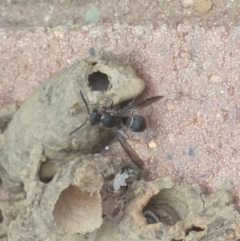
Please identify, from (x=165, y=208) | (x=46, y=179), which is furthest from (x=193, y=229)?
(x=46, y=179)

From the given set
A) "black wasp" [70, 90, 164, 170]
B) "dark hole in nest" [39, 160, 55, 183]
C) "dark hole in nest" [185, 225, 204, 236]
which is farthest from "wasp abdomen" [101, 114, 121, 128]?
"dark hole in nest" [185, 225, 204, 236]

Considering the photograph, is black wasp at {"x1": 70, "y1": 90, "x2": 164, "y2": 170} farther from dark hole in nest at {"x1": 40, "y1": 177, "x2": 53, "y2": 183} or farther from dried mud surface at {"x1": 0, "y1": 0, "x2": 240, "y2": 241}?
dark hole in nest at {"x1": 40, "y1": 177, "x2": 53, "y2": 183}

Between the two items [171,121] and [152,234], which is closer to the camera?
[152,234]

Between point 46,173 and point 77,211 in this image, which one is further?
point 46,173

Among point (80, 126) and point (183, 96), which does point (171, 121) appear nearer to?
point (183, 96)

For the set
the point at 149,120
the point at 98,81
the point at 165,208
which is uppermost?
the point at 98,81

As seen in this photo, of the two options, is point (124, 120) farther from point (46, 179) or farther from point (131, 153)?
point (46, 179)

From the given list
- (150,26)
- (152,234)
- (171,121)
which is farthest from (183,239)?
(150,26)
